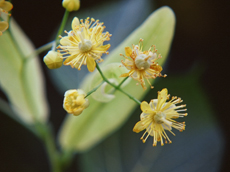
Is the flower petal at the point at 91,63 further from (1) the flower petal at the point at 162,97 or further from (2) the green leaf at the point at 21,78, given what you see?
(2) the green leaf at the point at 21,78

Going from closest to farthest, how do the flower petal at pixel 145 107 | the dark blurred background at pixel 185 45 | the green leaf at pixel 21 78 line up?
the flower petal at pixel 145 107 < the green leaf at pixel 21 78 < the dark blurred background at pixel 185 45

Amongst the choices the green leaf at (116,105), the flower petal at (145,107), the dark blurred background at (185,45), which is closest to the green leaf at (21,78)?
the green leaf at (116,105)

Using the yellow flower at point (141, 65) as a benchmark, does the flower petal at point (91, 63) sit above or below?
below

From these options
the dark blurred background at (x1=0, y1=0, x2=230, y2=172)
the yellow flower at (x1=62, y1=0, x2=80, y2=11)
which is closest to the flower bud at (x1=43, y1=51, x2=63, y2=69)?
the yellow flower at (x1=62, y1=0, x2=80, y2=11)

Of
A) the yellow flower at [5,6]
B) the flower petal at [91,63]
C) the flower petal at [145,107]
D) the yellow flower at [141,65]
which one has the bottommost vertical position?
the flower petal at [145,107]

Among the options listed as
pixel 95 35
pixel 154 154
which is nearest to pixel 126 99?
pixel 95 35

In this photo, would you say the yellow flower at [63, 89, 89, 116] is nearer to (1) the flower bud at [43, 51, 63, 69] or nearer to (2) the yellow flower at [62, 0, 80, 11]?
(1) the flower bud at [43, 51, 63, 69]
